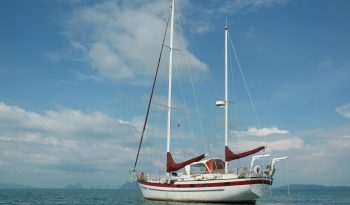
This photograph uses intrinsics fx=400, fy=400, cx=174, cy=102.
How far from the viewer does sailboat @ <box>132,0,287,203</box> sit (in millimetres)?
40469

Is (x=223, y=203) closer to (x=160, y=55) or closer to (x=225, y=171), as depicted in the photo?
(x=225, y=171)

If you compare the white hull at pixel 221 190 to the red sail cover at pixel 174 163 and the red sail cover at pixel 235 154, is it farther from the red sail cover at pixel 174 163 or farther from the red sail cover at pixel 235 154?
the red sail cover at pixel 235 154

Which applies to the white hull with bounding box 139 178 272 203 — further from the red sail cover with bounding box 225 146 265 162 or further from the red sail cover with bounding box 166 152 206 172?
the red sail cover with bounding box 225 146 265 162

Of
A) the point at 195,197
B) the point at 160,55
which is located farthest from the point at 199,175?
the point at 160,55

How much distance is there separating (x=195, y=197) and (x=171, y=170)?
18.9ft

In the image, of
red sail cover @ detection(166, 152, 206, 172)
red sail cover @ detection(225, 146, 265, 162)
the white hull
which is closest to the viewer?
the white hull

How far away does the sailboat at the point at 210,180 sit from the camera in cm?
4047

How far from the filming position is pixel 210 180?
4188 centimetres

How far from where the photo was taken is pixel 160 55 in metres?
53.5

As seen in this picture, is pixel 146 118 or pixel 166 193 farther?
pixel 146 118

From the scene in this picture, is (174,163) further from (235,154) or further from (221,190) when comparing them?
(221,190)

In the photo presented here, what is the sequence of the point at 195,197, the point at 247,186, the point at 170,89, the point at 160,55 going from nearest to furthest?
the point at 247,186
the point at 195,197
the point at 170,89
the point at 160,55

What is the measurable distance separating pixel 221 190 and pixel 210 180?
1.65 m

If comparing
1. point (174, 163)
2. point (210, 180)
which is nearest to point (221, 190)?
point (210, 180)
